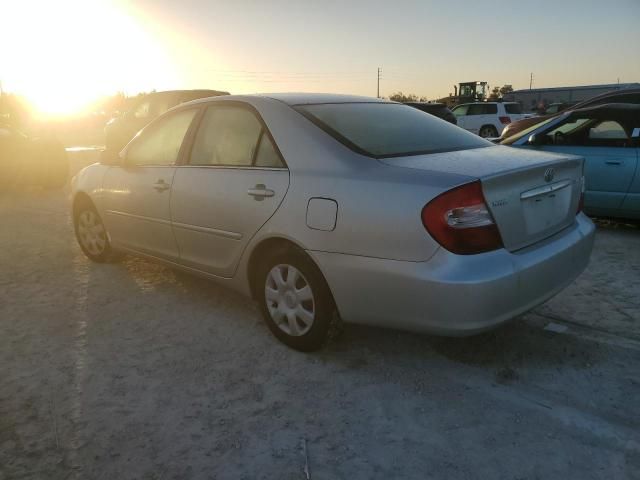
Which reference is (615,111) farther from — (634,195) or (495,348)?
(495,348)

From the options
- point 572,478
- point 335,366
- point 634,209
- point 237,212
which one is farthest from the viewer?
point 634,209

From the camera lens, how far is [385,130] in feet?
10.8

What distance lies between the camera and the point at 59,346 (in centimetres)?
340

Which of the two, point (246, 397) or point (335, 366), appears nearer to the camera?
point (246, 397)

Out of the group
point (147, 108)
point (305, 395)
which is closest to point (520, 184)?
point (305, 395)

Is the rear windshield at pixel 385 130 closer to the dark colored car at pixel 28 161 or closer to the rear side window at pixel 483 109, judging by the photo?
the dark colored car at pixel 28 161

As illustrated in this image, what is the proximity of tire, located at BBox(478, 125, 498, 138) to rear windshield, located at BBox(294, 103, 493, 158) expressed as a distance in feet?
61.5

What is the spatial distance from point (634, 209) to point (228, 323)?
14.3 ft

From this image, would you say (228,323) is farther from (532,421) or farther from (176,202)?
(532,421)

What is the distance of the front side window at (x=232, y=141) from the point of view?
3313 millimetres

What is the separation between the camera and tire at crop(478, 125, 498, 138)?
21.2 meters

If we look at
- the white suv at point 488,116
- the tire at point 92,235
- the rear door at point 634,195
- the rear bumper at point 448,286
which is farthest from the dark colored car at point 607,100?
the white suv at point 488,116

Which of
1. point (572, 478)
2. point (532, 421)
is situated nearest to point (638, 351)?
point (532, 421)

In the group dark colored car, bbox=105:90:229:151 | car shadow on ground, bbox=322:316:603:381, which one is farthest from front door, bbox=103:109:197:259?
dark colored car, bbox=105:90:229:151
